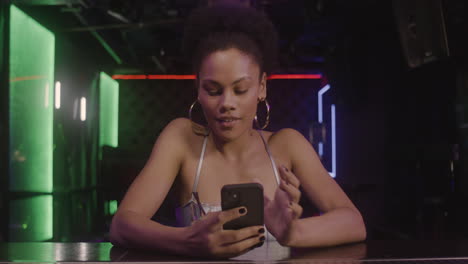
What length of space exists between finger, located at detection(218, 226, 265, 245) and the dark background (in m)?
1.63

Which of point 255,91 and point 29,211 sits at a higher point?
point 255,91

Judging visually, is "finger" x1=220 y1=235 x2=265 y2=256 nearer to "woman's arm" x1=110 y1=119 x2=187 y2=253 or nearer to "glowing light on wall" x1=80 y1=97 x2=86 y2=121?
"woman's arm" x1=110 y1=119 x2=187 y2=253

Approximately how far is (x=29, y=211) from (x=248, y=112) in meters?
4.56

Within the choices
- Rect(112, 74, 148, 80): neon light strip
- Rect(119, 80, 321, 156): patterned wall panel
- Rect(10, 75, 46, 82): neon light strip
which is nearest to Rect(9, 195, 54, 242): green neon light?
Rect(10, 75, 46, 82): neon light strip

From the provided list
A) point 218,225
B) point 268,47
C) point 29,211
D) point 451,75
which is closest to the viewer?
point 218,225

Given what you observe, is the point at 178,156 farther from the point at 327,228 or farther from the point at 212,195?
the point at 327,228

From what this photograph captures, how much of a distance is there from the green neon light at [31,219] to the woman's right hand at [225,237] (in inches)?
110

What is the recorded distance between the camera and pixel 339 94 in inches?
321

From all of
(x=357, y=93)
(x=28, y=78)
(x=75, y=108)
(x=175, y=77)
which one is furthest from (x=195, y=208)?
(x=175, y=77)

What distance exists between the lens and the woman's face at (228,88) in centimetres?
120

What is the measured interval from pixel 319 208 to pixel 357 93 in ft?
19.9

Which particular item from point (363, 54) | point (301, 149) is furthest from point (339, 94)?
point (301, 149)

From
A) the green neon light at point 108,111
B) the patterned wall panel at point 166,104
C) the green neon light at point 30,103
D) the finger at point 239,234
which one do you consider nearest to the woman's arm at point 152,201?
the finger at point 239,234

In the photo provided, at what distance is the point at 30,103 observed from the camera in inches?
249
